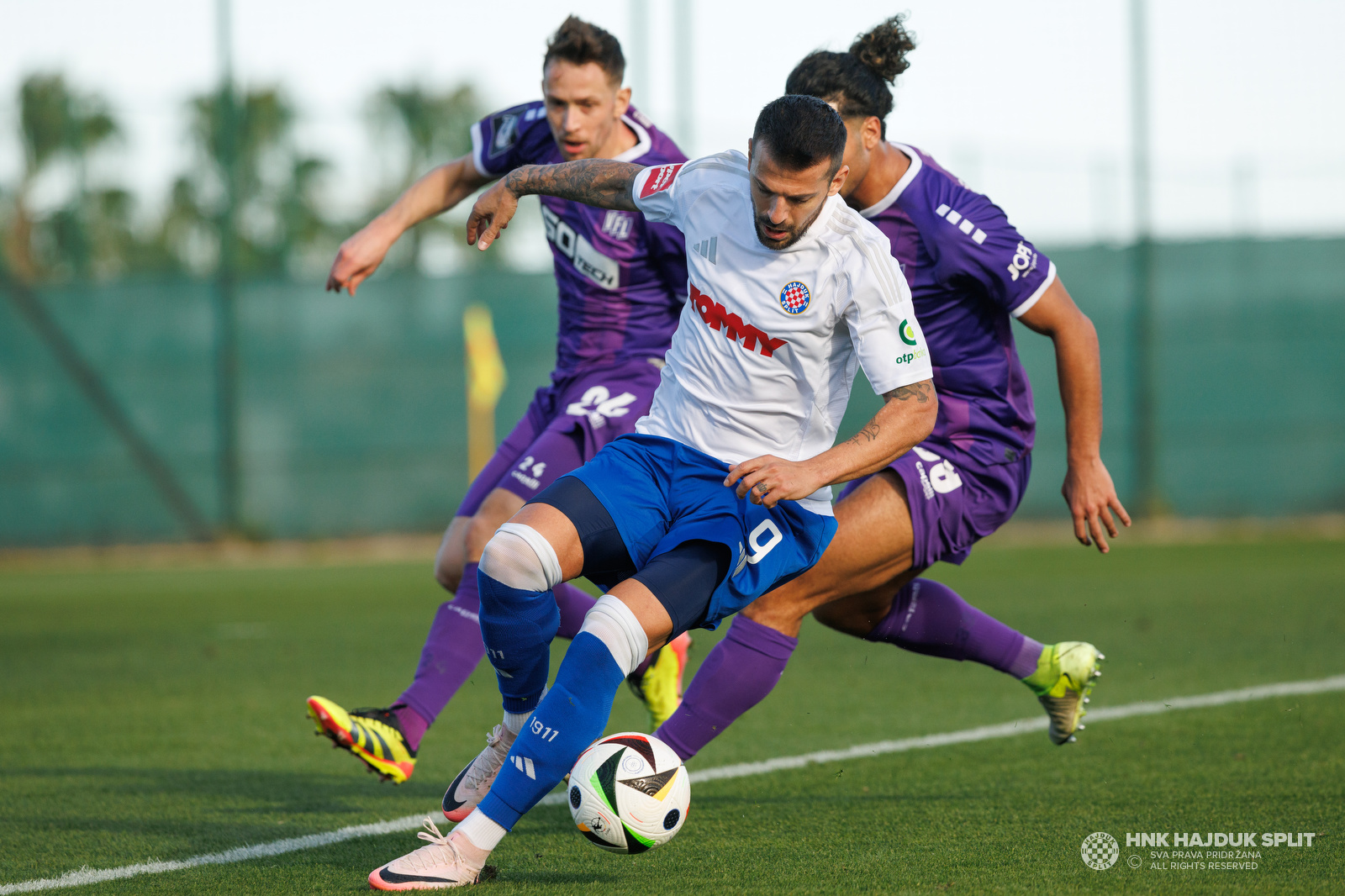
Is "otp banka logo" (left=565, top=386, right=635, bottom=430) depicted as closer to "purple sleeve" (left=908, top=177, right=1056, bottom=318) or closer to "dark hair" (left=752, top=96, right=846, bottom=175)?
"purple sleeve" (left=908, top=177, right=1056, bottom=318)

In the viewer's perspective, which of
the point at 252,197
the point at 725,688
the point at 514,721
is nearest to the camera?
the point at 514,721

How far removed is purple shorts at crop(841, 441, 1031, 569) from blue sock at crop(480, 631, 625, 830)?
1.28 m

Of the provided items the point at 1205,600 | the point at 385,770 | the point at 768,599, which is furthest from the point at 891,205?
the point at 1205,600

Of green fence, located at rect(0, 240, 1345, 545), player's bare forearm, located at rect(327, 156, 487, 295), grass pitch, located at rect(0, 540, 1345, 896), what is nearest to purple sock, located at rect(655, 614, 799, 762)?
grass pitch, located at rect(0, 540, 1345, 896)

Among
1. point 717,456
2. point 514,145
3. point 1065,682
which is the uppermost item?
point 514,145

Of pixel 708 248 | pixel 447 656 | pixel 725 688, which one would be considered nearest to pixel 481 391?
pixel 447 656

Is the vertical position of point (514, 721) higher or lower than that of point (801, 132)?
lower

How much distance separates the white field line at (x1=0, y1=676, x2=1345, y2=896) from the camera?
3518 mm

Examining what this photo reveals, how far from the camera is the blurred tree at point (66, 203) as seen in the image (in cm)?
1558

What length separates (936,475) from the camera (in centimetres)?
429

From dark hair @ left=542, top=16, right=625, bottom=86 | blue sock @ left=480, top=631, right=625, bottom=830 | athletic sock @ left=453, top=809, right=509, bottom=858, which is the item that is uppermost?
dark hair @ left=542, top=16, right=625, bottom=86

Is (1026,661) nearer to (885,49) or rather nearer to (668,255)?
(668,255)

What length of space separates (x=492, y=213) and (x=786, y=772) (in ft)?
6.69

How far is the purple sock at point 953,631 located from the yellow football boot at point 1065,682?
4cm
